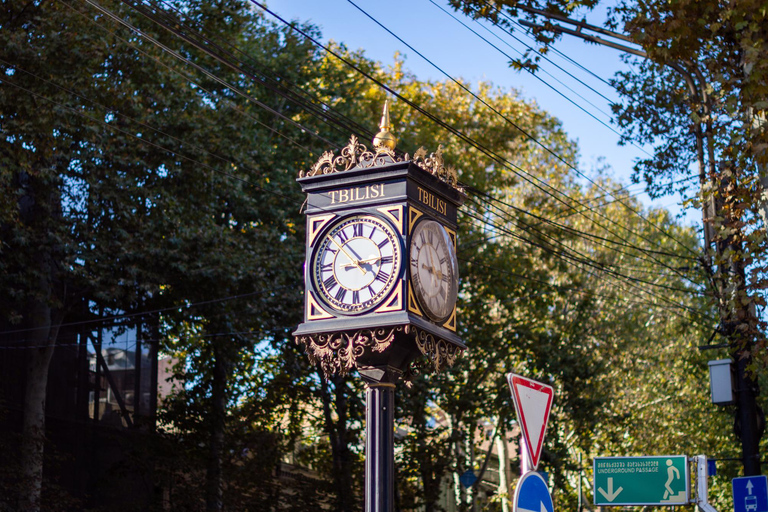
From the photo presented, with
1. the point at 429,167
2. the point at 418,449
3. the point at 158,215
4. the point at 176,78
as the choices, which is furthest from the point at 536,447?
the point at 418,449

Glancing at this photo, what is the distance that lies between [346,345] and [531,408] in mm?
1193

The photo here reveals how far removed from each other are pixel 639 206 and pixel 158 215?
2756 cm

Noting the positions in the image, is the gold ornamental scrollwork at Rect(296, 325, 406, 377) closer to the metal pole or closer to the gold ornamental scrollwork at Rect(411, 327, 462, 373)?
the gold ornamental scrollwork at Rect(411, 327, 462, 373)

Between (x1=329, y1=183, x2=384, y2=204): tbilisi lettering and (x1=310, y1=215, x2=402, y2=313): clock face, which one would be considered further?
(x1=329, y1=183, x2=384, y2=204): tbilisi lettering

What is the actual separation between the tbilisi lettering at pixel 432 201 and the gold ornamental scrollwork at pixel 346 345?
0.97 m

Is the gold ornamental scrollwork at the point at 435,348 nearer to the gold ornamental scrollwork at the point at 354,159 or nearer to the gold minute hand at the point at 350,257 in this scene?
the gold minute hand at the point at 350,257

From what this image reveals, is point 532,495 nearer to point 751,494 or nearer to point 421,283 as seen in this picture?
point 421,283

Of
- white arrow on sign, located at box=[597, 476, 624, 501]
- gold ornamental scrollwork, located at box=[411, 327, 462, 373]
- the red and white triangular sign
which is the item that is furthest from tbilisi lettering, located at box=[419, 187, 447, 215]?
white arrow on sign, located at box=[597, 476, 624, 501]

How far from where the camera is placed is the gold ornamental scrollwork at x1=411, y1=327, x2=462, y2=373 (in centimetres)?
640

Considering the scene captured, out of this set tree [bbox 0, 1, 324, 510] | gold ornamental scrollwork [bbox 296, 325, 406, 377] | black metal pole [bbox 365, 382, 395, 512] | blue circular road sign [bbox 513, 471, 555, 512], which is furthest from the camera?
tree [bbox 0, 1, 324, 510]

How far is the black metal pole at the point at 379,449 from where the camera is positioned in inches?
237

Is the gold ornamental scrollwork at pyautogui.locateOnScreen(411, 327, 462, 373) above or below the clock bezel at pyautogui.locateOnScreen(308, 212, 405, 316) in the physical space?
below

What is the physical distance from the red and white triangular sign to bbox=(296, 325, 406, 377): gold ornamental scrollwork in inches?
30.6

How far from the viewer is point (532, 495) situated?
19.1ft
